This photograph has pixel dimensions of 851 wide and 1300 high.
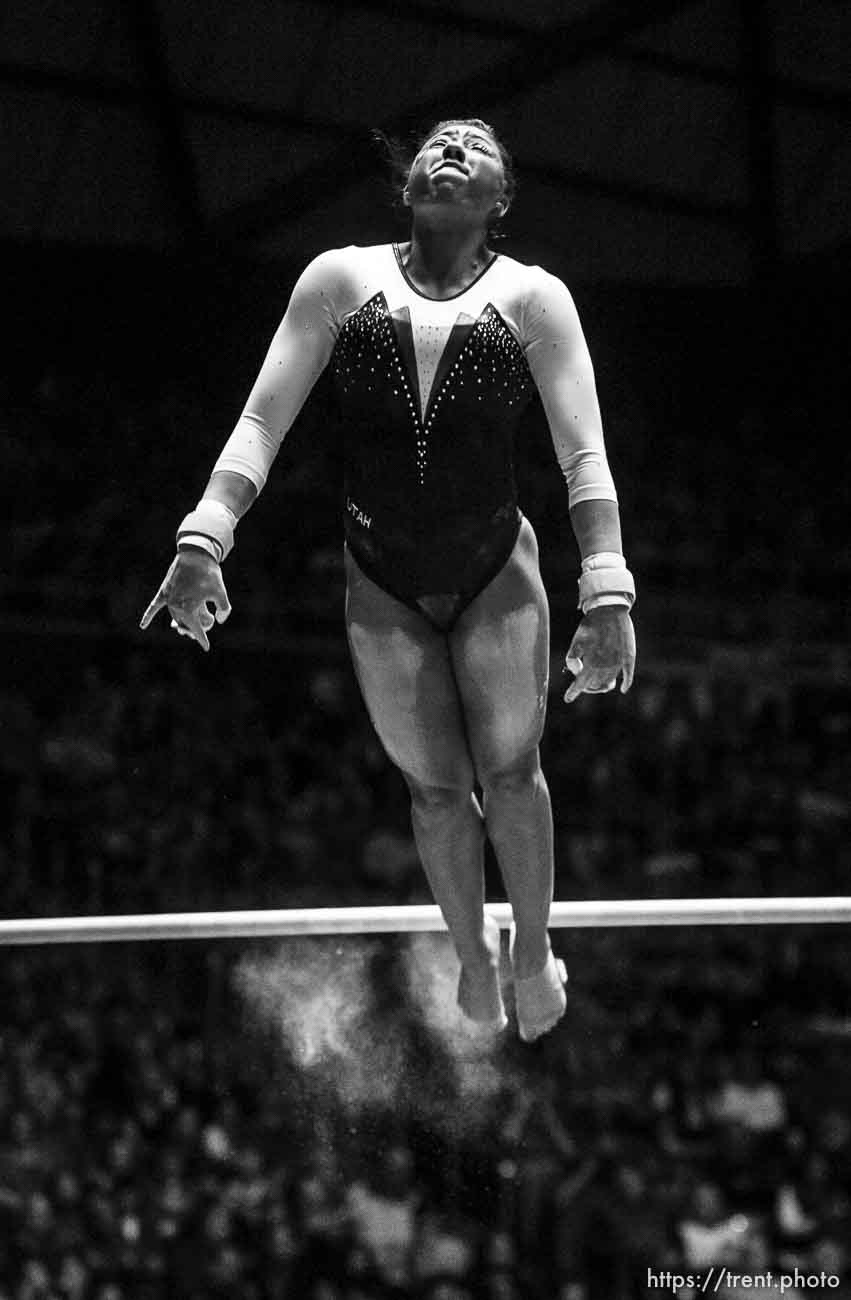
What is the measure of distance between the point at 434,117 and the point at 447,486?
26.0ft

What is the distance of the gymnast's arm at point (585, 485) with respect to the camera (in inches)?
145

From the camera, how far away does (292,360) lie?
3.83 metres

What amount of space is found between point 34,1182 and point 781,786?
18.1 ft

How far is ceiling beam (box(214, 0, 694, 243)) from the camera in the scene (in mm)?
11148

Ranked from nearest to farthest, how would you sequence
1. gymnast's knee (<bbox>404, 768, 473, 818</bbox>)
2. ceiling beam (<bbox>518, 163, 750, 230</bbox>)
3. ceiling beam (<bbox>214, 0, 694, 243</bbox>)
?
gymnast's knee (<bbox>404, 768, 473, 818</bbox>)
ceiling beam (<bbox>214, 0, 694, 243</bbox>)
ceiling beam (<bbox>518, 163, 750, 230</bbox>)

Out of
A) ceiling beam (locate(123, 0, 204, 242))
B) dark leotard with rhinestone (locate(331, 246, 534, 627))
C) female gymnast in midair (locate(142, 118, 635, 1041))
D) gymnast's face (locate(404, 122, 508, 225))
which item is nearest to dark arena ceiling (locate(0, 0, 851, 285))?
ceiling beam (locate(123, 0, 204, 242))

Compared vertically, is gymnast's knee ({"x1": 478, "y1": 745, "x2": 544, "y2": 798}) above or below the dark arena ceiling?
below

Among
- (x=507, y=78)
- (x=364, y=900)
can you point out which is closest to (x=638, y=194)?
(x=507, y=78)

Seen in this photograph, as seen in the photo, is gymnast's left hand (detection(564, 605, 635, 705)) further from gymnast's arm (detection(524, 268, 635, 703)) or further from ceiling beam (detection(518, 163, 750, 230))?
ceiling beam (detection(518, 163, 750, 230))

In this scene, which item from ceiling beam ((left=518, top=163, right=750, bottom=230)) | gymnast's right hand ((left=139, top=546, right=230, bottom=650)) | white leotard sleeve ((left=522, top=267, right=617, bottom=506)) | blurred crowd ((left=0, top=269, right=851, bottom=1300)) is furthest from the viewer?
ceiling beam ((left=518, top=163, right=750, bottom=230))

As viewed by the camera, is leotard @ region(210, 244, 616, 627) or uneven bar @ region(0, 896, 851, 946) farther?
uneven bar @ region(0, 896, 851, 946)

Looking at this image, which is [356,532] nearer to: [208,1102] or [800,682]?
[208,1102]

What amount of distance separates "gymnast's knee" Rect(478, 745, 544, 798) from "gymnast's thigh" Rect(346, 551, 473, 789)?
0.08 meters

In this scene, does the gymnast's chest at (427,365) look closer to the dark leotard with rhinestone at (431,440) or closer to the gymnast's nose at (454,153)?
the dark leotard with rhinestone at (431,440)
